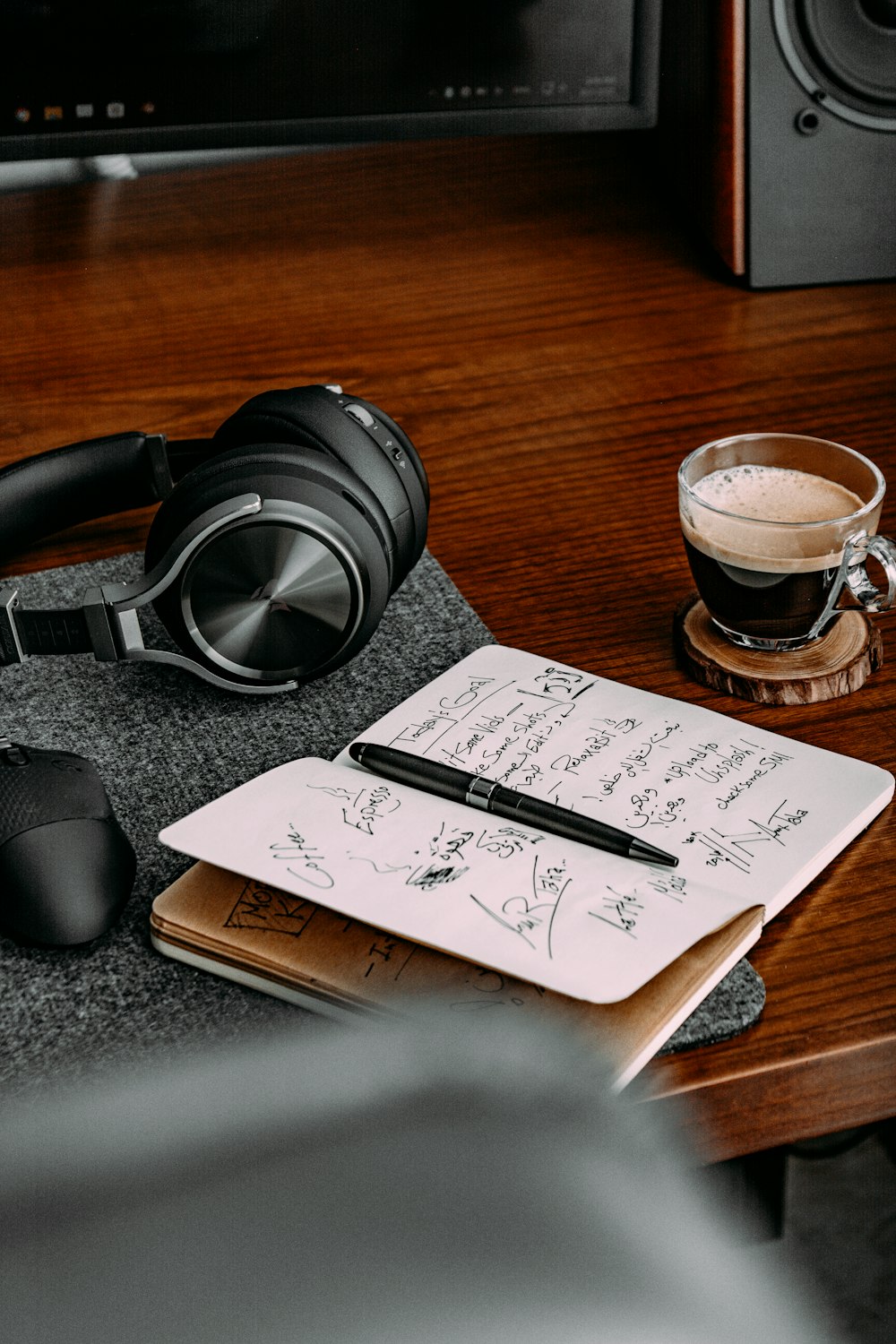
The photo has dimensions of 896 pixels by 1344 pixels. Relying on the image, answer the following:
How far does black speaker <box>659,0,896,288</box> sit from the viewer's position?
0.82 m

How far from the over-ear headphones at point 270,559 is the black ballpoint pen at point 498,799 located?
6 centimetres

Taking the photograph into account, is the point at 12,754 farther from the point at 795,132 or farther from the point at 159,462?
the point at 795,132

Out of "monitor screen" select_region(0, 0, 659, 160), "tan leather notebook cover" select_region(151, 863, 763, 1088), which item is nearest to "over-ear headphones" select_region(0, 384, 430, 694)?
"tan leather notebook cover" select_region(151, 863, 763, 1088)

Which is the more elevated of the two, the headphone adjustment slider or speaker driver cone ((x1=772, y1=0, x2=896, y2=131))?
speaker driver cone ((x1=772, y1=0, x2=896, y2=131))

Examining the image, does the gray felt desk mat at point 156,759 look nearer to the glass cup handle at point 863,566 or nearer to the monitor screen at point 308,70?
the glass cup handle at point 863,566

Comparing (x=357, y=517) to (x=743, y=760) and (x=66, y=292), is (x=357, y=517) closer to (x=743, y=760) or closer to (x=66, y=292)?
(x=743, y=760)

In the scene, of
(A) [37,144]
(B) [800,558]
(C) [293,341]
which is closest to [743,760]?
(B) [800,558]

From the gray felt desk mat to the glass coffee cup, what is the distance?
0.11 metres

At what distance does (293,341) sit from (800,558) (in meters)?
0.45

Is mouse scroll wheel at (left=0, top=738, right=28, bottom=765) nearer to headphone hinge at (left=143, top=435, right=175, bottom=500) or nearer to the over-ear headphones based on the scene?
the over-ear headphones

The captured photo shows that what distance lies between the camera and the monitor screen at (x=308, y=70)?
2.54 feet

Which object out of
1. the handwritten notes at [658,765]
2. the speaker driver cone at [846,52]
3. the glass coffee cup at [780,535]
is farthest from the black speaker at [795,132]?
the handwritten notes at [658,765]

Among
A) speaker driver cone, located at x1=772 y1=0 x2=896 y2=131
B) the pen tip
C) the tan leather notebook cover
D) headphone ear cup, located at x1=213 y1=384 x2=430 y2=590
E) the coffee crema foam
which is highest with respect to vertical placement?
speaker driver cone, located at x1=772 y1=0 x2=896 y2=131

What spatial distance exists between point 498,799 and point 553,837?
2 cm
